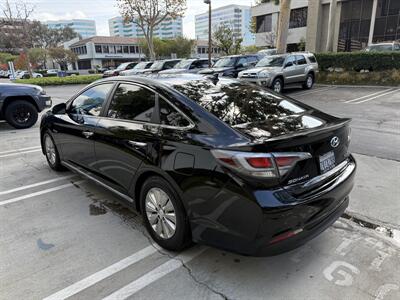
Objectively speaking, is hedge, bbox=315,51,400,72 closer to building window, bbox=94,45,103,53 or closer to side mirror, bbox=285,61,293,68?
side mirror, bbox=285,61,293,68

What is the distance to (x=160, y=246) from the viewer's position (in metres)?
3.13

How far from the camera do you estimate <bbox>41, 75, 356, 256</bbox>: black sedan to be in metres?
2.32

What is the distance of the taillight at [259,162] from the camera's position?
229 centimetres

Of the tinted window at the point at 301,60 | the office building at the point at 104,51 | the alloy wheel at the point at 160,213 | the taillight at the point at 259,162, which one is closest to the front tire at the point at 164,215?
the alloy wheel at the point at 160,213

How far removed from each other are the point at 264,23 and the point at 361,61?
25.4m

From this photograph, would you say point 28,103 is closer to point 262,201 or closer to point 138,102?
point 138,102

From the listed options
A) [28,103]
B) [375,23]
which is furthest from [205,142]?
[375,23]

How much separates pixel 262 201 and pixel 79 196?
2.92 meters

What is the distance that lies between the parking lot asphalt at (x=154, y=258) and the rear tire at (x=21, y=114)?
480 cm

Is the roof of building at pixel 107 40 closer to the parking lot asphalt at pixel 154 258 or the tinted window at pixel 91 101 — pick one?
the tinted window at pixel 91 101

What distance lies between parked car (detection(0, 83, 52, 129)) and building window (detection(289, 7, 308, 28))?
31.4 m

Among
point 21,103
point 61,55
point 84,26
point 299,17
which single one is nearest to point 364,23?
point 299,17

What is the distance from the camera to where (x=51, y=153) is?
5.22m

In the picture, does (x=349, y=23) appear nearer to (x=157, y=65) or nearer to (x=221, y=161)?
(x=157, y=65)
